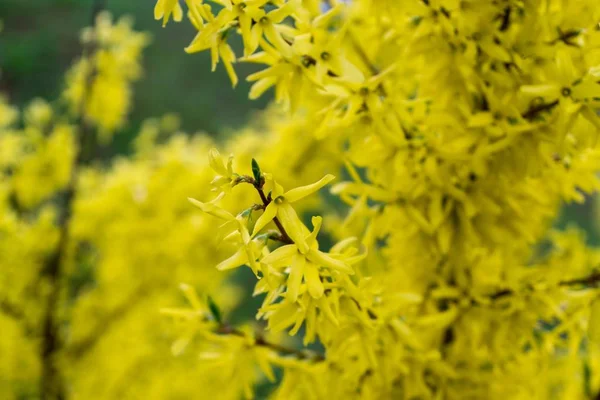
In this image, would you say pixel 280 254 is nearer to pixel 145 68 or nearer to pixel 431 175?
pixel 431 175

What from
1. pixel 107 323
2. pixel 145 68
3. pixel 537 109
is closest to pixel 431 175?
pixel 537 109

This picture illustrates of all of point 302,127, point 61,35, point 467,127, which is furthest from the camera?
point 61,35

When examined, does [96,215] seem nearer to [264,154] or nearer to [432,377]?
[264,154]

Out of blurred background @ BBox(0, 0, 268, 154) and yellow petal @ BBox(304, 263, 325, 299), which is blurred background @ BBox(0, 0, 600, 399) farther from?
yellow petal @ BBox(304, 263, 325, 299)

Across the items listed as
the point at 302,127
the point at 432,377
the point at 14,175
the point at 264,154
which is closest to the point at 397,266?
Result: the point at 432,377

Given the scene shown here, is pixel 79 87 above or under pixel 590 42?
above

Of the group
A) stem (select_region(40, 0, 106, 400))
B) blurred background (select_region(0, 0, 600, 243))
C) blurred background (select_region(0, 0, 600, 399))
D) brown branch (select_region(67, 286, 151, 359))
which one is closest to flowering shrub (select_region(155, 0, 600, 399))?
stem (select_region(40, 0, 106, 400))

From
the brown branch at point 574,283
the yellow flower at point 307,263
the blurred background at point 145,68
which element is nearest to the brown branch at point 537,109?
the brown branch at point 574,283
